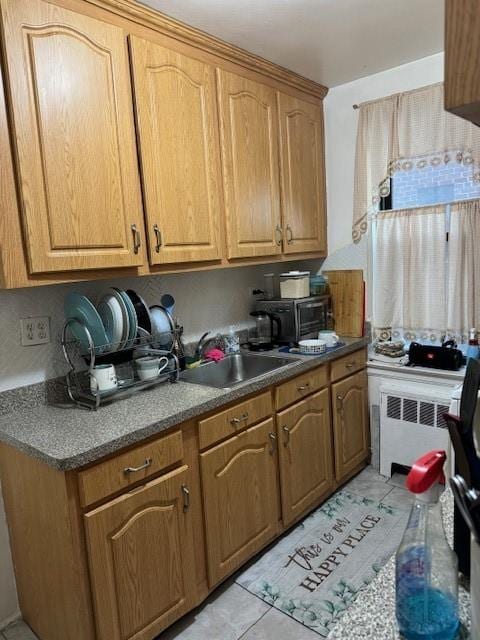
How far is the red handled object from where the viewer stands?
553 mm

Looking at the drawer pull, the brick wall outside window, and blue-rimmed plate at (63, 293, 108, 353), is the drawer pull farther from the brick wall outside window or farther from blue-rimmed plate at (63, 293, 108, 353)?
the brick wall outside window

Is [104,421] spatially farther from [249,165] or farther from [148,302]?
[249,165]

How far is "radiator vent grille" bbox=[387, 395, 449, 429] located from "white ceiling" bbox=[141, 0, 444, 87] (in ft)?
6.06

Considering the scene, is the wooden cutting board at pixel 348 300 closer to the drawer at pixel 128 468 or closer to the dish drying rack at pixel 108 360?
the dish drying rack at pixel 108 360

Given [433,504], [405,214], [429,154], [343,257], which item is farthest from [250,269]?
[433,504]

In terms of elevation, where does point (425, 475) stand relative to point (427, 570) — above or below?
above

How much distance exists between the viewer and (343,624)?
609 millimetres

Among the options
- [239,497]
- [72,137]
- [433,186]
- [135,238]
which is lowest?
[239,497]

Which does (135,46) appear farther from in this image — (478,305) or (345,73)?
(478,305)

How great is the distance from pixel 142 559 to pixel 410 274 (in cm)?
200

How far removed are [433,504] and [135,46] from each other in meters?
1.83

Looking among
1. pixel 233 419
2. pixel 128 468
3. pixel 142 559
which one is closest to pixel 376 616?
pixel 128 468

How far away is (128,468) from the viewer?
56.2 inches

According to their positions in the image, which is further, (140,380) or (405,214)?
(405,214)
